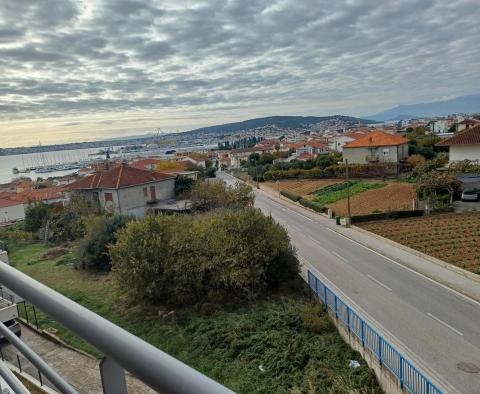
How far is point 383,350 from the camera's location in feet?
36.3

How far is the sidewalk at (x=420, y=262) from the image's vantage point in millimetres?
16594

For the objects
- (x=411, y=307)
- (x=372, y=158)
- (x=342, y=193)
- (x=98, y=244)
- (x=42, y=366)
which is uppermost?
(x=42, y=366)

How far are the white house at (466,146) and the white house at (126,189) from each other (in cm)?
2775

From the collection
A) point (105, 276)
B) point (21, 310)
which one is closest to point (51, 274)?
point (105, 276)

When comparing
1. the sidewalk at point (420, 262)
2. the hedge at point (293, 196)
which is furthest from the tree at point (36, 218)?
the sidewalk at point (420, 262)

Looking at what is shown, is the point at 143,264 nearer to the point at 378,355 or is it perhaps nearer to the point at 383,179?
the point at 378,355

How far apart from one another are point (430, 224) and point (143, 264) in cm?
1868

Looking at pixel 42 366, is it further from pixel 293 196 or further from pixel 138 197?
pixel 293 196

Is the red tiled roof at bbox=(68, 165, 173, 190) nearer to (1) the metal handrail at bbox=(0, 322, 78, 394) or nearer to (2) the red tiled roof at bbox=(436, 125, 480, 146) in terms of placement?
(2) the red tiled roof at bbox=(436, 125, 480, 146)

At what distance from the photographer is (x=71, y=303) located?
1.12 meters

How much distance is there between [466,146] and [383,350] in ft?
112

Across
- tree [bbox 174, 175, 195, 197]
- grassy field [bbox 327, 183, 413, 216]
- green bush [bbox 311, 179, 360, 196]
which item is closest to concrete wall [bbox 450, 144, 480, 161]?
grassy field [bbox 327, 183, 413, 216]

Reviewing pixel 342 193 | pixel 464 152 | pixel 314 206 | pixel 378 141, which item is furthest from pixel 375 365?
pixel 378 141

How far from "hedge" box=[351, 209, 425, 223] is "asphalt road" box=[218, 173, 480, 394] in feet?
15.6
